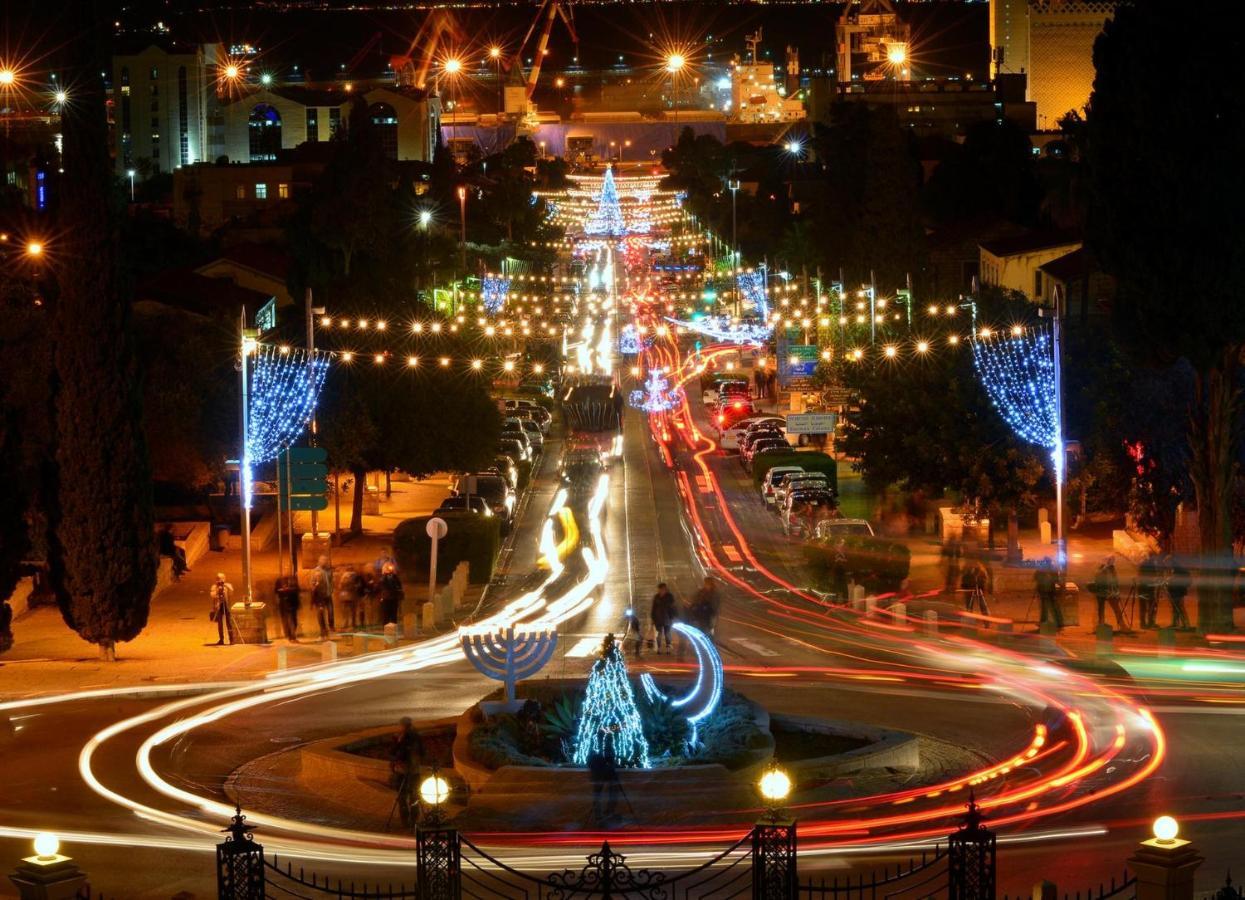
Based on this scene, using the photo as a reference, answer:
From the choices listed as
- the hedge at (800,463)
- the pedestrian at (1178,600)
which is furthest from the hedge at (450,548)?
the pedestrian at (1178,600)

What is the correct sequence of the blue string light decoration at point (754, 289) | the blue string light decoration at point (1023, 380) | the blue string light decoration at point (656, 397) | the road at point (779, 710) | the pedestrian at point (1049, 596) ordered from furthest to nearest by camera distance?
the blue string light decoration at point (754, 289), the blue string light decoration at point (656, 397), the blue string light decoration at point (1023, 380), the pedestrian at point (1049, 596), the road at point (779, 710)

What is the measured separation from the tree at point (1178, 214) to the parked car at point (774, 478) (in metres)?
19.2

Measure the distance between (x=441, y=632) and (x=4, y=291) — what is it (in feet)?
33.6

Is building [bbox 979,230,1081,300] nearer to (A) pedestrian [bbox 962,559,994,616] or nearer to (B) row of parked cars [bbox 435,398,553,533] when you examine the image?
(B) row of parked cars [bbox 435,398,553,533]

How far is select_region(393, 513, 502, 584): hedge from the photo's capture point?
1721 inches

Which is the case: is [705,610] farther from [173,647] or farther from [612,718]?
[612,718]

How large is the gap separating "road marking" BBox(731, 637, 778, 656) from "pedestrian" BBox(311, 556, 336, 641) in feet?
23.5

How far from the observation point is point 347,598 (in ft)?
122

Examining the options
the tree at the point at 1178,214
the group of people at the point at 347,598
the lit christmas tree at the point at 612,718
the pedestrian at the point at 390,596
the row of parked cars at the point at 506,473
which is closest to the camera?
the lit christmas tree at the point at 612,718

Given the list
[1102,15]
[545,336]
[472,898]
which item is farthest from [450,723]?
[1102,15]

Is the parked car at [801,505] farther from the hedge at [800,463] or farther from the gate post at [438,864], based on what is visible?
the gate post at [438,864]

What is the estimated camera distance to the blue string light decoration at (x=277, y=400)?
136 feet

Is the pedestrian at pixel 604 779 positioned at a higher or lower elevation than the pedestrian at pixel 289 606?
lower

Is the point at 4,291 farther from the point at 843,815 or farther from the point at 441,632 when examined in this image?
the point at 843,815
